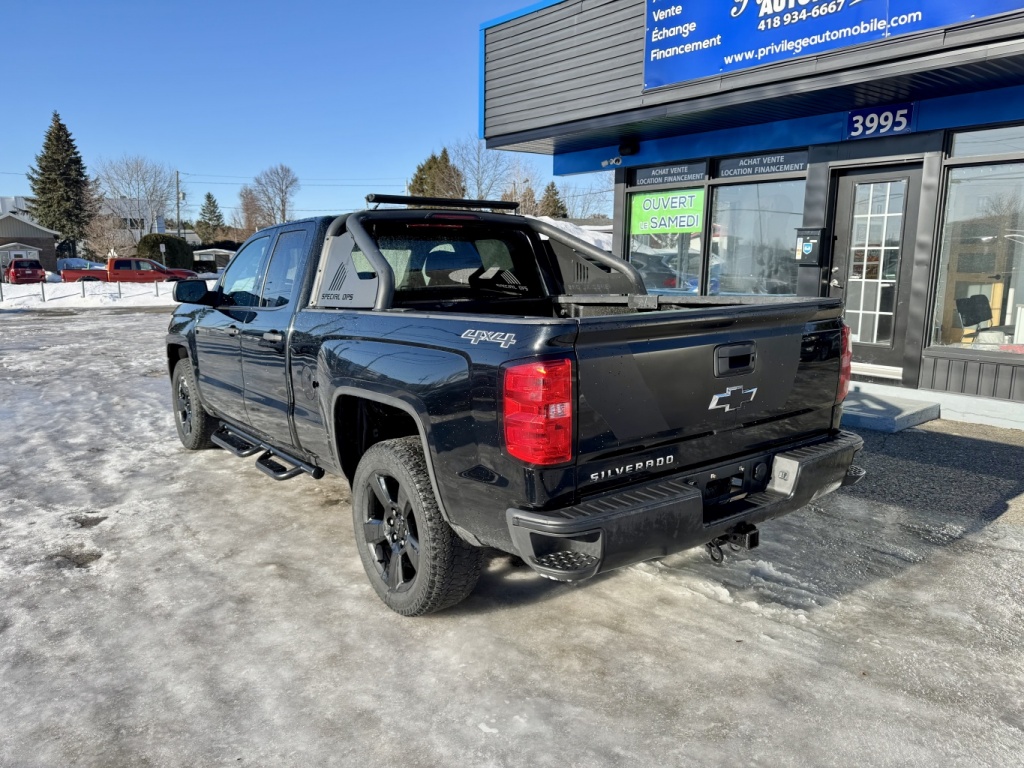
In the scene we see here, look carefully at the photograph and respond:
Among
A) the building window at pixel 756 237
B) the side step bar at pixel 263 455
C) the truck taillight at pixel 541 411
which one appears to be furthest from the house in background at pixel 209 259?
the truck taillight at pixel 541 411

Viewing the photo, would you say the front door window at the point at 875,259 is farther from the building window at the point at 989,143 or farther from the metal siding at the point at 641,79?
the metal siding at the point at 641,79

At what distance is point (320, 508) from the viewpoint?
16.5 feet

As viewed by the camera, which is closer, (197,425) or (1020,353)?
(197,425)

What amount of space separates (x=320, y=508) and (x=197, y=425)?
183 centimetres

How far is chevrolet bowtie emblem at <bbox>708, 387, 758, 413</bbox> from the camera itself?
9.93 ft

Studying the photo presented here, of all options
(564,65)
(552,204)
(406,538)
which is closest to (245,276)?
(406,538)

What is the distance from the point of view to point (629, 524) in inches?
104

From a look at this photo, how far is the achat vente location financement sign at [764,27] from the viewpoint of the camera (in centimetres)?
658

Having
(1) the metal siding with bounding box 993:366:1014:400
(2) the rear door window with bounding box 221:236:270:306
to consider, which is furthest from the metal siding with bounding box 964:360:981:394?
(2) the rear door window with bounding box 221:236:270:306

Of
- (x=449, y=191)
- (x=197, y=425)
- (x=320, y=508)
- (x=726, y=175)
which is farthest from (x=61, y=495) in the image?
(x=449, y=191)

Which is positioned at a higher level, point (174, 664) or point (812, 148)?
point (812, 148)

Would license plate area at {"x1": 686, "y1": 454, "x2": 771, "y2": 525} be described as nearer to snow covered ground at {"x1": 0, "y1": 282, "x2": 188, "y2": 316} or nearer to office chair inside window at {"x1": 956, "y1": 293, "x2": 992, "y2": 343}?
office chair inside window at {"x1": 956, "y1": 293, "x2": 992, "y2": 343}

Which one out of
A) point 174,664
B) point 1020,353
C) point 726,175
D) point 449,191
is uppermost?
point 449,191

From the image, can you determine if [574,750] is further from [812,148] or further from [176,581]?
[812,148]
